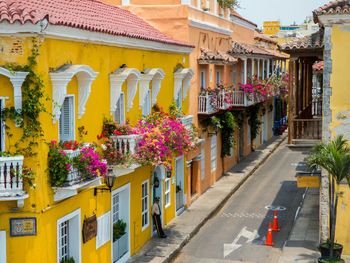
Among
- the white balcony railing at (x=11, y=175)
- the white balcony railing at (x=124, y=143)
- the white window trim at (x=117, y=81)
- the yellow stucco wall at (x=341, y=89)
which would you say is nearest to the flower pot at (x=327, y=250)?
the yellow stucco wall at (x=341, y=89)

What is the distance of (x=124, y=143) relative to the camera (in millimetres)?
17375

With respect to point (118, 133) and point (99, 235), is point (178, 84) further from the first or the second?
point (99, 235)

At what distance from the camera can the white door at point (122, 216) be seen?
1856 centimetres

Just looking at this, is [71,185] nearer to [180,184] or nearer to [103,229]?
[103,229]

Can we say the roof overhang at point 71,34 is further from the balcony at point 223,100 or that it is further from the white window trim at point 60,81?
the balcony at point 223,100

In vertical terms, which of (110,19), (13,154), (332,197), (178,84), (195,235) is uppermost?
(110,19)

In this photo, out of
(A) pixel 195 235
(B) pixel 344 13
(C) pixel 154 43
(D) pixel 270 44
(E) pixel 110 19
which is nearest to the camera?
(B) pixel 344 13

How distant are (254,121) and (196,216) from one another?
658 inches

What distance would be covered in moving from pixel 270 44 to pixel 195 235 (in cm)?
3289

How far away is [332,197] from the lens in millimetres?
17594

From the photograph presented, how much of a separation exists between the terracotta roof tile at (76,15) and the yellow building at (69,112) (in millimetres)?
35

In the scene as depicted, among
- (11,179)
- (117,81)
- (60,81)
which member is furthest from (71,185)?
(117,81)

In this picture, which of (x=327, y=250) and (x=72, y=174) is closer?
(x=72, y=174)

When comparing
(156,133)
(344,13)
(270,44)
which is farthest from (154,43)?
(270,44)
